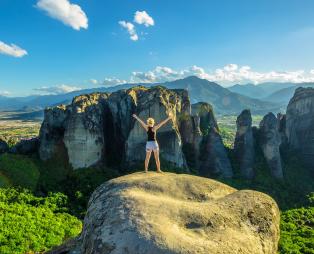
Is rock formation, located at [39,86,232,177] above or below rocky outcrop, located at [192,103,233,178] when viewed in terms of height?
above

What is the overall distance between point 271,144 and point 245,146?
6.27 m

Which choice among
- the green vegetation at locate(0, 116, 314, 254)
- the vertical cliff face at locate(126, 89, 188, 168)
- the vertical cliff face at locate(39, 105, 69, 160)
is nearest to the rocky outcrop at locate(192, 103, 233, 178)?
the green vegetation at locate(0, 116, 314, 254)

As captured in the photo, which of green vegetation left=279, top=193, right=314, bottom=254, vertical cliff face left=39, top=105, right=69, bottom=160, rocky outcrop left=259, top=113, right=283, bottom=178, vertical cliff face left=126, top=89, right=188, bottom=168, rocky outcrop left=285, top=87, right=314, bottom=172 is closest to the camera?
green vegetation left=279, top=193, right=314, bottom=254

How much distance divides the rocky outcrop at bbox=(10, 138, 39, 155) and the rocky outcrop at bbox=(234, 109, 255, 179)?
4297cm

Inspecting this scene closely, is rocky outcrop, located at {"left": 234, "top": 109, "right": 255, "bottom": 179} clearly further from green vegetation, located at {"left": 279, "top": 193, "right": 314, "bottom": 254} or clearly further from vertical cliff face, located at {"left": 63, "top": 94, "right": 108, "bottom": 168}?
vertical cliff face, located at {"left": 63, "top": 94, "right": 108, "bottom": 168}

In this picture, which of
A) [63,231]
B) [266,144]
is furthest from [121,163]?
[266,144]

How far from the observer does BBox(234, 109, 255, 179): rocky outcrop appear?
8172 cm

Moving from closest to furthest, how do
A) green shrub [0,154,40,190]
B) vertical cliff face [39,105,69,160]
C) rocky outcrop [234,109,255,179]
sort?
1. green shrub [0,154,40,190]
2. vertical cliff face [39,105,69,160]
3. rocky outcrop [234,109,255,179]

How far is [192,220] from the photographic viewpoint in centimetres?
1394

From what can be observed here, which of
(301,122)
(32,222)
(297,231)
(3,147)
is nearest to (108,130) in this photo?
(3,147)

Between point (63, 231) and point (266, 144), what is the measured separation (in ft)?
195

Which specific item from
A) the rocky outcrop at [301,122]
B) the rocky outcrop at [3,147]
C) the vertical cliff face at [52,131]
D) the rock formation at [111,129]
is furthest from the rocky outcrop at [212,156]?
the rocky outcrop at [3,147]

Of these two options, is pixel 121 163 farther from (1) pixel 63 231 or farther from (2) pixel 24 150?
(1) pixel 63 231

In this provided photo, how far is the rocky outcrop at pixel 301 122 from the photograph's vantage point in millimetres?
98125
